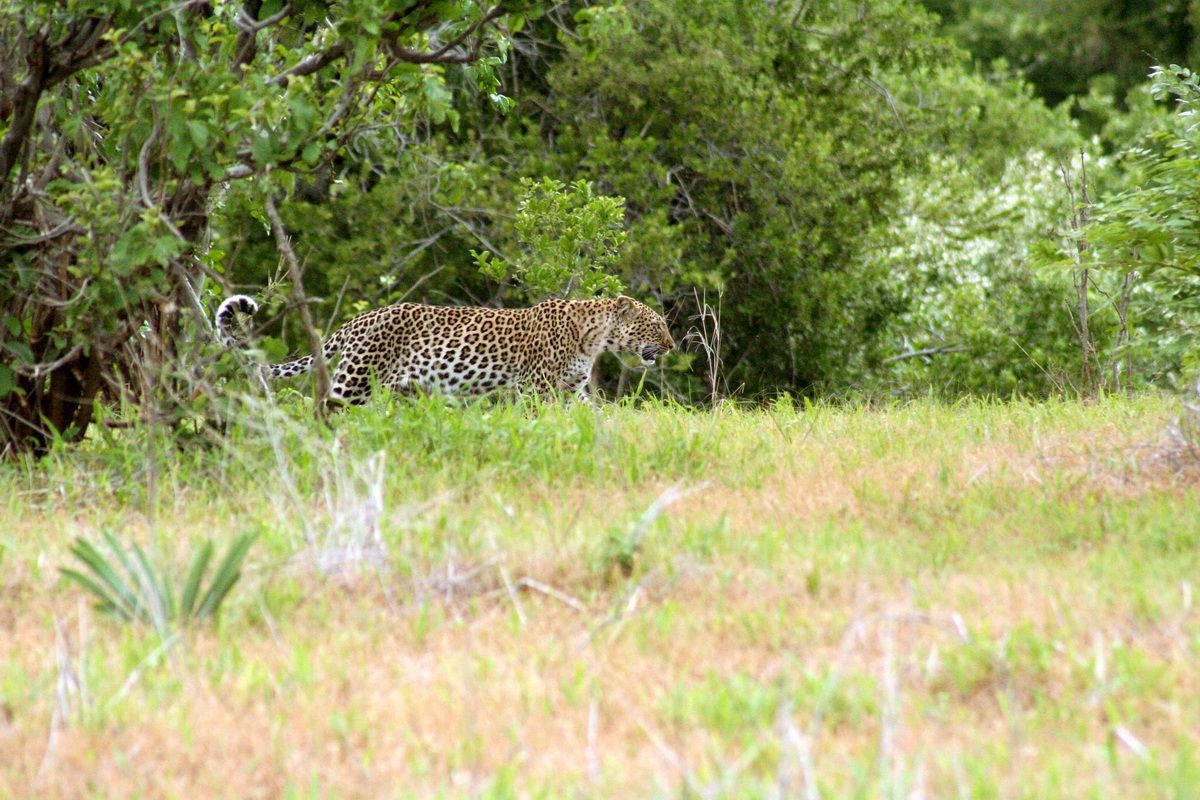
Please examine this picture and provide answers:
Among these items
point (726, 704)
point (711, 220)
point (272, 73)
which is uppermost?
point (272, 73)

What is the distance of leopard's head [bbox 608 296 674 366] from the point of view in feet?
34.9

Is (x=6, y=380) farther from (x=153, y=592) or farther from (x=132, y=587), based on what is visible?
(x=153, y=592)

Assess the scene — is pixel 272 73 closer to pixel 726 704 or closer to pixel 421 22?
pixel 421 22

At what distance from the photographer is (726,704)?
12.9 ft

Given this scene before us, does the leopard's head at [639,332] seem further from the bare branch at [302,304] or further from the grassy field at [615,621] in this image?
the bare branch at [302,304]

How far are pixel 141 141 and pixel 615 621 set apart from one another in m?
3.18

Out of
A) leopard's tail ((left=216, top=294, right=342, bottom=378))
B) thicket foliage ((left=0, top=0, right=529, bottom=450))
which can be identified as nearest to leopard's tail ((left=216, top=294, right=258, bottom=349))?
leopard's tail ((left=216, top=294, right=342, bottom=378))

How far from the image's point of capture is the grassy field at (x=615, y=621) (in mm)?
3674

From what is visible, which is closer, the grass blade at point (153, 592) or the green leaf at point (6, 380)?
the grass blade at point (153, 592)

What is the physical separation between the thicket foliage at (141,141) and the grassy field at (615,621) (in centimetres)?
44

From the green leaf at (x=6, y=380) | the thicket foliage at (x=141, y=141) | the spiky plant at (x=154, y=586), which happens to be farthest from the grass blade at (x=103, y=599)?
the green leaf at (x=6, y=380)

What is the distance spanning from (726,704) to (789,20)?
1045 cm

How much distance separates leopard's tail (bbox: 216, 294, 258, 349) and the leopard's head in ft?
10.3

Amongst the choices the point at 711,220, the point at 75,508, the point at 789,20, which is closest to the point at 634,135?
the point at 711,220
